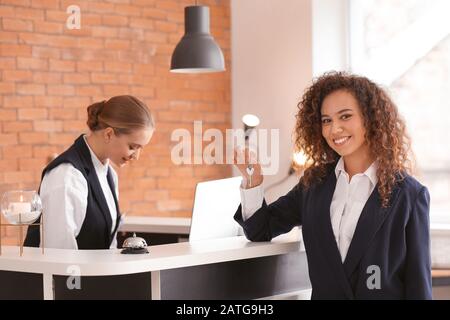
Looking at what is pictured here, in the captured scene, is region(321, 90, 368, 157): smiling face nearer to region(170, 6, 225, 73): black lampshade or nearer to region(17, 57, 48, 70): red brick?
region(170, 6, 225, 73): black lampshade

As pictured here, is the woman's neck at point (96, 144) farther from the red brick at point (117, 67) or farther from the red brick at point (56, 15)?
the red brick at point (117, 67)

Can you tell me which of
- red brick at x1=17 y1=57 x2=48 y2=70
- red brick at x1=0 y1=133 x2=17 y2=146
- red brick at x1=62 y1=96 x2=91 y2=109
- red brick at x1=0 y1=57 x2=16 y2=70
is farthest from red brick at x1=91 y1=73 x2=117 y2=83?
red brick at x1=0 y1=133 x2=17 y2=146

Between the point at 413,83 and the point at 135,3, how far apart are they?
2089 mm

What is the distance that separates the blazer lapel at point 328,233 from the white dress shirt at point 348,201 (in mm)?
20

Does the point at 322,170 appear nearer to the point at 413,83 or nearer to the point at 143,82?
the point at 413,83

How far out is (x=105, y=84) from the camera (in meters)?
5.96

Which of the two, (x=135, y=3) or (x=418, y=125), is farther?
(x=135, y=3)

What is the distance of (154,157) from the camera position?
20.6 feet

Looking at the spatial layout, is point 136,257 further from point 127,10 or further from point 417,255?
point 127,10

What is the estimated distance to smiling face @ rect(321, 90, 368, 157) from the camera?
2.81 meters

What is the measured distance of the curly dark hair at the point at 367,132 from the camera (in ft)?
9.05

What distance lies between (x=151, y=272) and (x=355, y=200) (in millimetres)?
711
